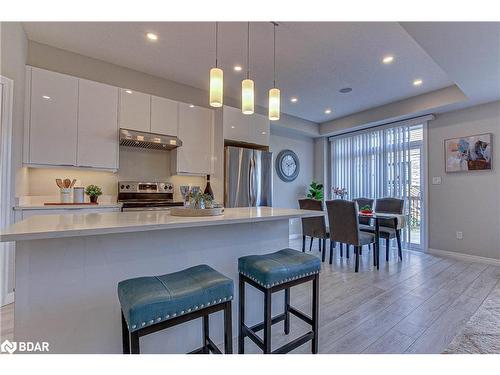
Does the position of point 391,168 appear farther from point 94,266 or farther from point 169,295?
point 94,266

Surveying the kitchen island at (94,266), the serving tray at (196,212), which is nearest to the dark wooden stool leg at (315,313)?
the kitchen island at (94,266)

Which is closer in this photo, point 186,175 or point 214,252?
point 214,252

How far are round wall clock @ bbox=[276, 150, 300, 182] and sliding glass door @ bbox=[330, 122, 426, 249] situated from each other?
108cm

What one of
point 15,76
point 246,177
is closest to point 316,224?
point 246,177

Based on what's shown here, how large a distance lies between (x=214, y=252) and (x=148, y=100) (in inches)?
101

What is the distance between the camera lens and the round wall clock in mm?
5344

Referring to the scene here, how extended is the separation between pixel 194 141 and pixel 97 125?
1.27 meters

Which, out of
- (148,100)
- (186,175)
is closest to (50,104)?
(148,100)

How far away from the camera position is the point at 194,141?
3688mm

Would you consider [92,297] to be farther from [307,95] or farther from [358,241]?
[307,95]

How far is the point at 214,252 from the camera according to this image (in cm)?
169

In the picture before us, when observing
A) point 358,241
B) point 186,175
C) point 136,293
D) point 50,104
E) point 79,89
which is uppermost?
point 79,89

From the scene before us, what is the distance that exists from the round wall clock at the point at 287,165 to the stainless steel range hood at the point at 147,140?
8.29 ft

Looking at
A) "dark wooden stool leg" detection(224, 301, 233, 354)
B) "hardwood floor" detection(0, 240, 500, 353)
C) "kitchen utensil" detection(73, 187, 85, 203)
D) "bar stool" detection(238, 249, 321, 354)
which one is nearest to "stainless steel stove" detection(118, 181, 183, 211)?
"kitchen utensil" detection(73, 187, 85, 203)
